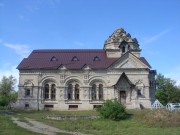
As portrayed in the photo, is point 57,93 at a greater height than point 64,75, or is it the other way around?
point 64,75

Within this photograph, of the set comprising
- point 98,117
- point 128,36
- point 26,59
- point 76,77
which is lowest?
point 98,117

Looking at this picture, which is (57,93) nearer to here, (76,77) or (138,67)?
(76,77)

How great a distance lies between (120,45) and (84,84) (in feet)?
28.6

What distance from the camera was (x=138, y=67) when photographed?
44688 millimetres

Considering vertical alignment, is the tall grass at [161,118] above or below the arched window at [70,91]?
below

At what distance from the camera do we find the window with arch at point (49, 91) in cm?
4522

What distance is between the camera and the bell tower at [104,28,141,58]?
47.3m

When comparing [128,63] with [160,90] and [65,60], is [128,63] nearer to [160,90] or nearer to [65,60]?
[65,60]

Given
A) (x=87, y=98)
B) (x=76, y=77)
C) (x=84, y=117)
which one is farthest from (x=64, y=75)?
(x=84, y=117)

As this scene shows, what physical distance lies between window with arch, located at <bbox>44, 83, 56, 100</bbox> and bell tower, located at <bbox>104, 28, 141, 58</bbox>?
10.4 metres

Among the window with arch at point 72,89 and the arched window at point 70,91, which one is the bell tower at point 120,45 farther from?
the arched window at point 70,91

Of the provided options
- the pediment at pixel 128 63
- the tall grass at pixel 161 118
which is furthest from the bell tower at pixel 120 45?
the tall grass at pixel 161 118

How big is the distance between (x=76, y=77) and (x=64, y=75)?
187 centimetres

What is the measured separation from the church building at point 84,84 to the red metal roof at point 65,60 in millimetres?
153
